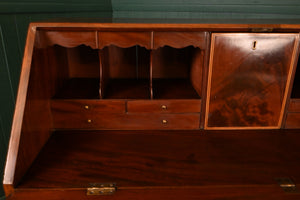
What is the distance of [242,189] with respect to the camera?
0.88m

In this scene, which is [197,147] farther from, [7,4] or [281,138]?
[7,4]

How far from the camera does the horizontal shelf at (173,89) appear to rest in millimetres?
1266

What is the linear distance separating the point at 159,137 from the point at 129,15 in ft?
3.82

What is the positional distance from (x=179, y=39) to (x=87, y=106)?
56 centimetres

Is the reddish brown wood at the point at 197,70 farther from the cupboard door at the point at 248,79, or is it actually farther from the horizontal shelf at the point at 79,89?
the horizontal shelf at the point at 79,89

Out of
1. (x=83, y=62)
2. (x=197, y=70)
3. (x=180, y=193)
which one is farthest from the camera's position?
(x=83, y=62)

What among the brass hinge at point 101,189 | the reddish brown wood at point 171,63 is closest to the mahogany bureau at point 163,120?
the brass hinge at point 101,189

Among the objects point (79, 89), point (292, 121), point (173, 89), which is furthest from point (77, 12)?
point (292, 121)

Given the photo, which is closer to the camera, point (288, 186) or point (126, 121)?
point (288, 186)

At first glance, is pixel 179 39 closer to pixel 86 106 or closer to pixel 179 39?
pixel 179 39

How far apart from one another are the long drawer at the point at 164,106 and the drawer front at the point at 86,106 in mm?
62

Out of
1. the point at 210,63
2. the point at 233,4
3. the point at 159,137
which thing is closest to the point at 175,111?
the point at 159,137

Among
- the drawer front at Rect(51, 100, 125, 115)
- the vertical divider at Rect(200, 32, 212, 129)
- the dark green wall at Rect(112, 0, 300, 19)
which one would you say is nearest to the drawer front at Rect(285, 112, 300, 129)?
Result: the vertical divider at Rect(200, 32, 212, 129)

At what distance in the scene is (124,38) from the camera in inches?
43.0
